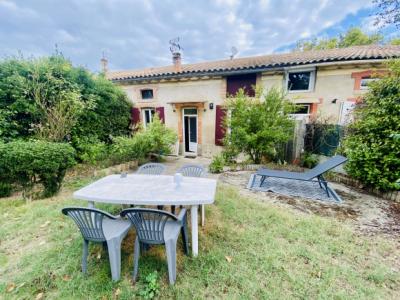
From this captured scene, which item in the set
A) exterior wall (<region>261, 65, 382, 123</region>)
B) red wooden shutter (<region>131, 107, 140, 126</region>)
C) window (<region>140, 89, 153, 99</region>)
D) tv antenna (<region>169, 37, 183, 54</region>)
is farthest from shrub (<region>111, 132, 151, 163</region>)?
tv antenna (<region>169, 37, 183, 54</region>)

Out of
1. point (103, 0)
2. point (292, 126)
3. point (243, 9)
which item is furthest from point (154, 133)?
point (243, 9)

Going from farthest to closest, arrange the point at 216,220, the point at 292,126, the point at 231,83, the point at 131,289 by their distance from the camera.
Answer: the point at 231,83, the point at 292,126, the point at 216,220, the point at 131,289

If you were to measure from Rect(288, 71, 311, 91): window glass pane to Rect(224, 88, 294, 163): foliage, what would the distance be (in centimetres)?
197

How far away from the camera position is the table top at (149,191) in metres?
→ 2.24

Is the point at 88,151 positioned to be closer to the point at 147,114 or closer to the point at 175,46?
the point at 147,114

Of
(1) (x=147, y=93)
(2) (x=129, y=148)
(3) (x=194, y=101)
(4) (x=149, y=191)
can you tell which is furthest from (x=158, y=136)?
(4) (x=149, y=191)

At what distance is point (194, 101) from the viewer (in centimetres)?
916

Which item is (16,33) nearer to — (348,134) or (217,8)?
(217,8)

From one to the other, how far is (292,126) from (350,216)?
386cm

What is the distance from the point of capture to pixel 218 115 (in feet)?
29.9

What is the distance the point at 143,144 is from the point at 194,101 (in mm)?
3667

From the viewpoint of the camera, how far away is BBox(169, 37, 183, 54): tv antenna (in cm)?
1061

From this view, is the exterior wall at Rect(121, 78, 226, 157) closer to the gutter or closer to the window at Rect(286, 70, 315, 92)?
the gutter

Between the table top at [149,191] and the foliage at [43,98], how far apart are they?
4097mm
